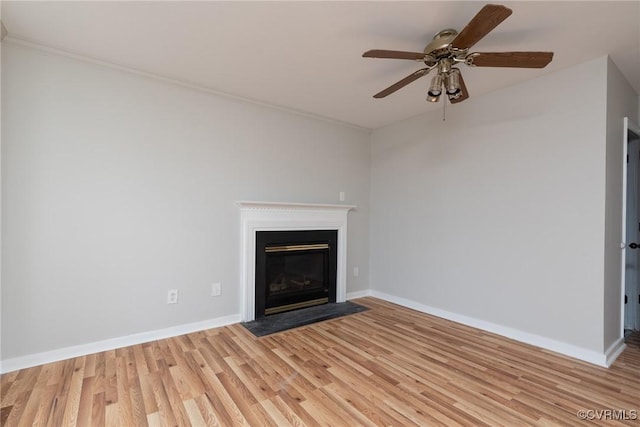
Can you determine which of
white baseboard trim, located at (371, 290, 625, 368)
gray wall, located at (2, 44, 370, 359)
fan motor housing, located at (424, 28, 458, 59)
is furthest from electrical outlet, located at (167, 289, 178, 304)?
fan motor housing, located at (424, 28, 458, 59)

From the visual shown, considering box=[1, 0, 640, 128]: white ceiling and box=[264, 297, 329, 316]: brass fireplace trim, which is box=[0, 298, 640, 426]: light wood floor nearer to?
box=[264, 297, 329, 316]: brass fireplace trim

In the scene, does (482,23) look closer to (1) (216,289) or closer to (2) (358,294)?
(1) (216,289)

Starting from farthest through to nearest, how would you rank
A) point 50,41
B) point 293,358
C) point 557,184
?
point 557,184
point 293,358
point 50,41

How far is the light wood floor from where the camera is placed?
167 cm

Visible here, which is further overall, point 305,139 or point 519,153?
point 305,139

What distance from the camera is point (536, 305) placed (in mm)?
2617

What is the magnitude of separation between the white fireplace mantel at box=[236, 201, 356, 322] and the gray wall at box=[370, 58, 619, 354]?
989 mm

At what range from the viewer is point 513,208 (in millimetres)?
2768

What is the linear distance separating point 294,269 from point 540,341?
2489 mm

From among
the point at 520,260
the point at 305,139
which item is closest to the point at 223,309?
the point at 305,139

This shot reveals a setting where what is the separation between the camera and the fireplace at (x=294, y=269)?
128 inches

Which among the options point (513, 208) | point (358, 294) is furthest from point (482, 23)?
point (358, 294)

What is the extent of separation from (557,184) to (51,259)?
410 centimetres

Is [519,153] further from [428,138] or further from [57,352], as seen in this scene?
[57,352]
